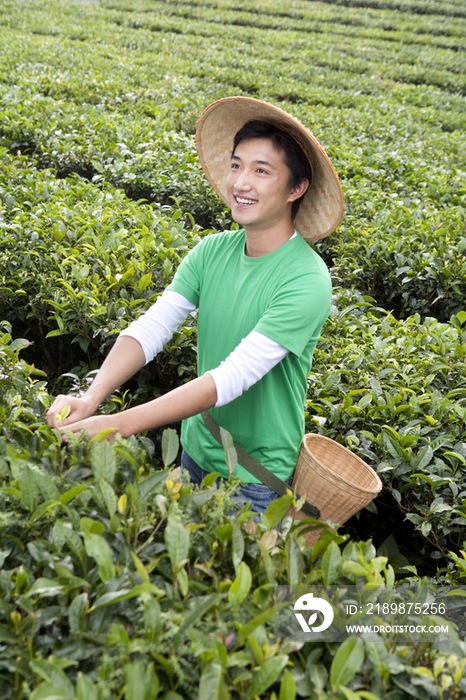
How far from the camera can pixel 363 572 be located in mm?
1205

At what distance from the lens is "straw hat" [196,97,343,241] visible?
6.02 feet

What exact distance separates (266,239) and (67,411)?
0.88 m

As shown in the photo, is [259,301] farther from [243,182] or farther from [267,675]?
[267,675]

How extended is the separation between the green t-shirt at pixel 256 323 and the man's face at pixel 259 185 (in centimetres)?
13

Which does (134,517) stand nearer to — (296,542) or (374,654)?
(296,542)

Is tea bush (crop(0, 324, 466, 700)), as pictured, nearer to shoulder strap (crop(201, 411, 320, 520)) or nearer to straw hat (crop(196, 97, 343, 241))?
shoulder strap (crop(201, 411, 320, 520))

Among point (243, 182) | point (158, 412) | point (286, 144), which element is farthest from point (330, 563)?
point (286, 144)

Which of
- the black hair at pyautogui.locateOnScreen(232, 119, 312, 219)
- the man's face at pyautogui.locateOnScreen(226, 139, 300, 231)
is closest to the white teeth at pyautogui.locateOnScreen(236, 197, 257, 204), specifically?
the man's face at pyautogui.locateOnScreen(226, 139, 300, 231)

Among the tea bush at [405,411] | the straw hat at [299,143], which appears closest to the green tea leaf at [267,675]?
the tea bush at [405,411]

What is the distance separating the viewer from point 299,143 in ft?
6.18

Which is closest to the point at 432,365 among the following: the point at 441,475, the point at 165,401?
the point at 441,475

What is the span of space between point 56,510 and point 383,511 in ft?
5.59

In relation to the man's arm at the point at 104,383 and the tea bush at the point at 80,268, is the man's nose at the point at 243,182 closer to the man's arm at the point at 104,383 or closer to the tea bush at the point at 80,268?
the man's arm at the point at 104,383

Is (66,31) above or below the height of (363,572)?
above
